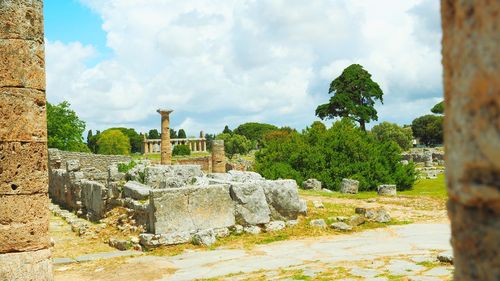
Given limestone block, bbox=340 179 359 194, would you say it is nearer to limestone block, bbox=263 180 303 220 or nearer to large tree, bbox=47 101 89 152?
limestone block, bbox=263 180 303 220

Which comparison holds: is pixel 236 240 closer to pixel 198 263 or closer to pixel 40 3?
pixel 198 263

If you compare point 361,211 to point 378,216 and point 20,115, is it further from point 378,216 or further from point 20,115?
point 20,115

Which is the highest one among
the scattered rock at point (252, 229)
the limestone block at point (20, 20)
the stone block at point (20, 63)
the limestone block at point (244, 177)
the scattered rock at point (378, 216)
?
the limestone block at point (20, 20)

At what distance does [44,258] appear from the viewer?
26.7ft

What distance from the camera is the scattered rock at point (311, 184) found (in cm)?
2452

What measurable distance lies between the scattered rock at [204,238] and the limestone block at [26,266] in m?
3.81

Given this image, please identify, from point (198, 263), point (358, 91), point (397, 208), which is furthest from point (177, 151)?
point (198, 263)

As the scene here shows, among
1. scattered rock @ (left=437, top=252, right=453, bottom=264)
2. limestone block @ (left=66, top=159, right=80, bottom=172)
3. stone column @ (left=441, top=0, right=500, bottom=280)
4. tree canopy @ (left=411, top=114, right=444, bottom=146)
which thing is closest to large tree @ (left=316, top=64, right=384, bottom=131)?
tree canopy @ (left=411, top=114, right=444, bottom=146)

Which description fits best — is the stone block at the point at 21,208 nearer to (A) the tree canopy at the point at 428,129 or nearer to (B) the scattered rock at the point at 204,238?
(B) the scattered rock at the point at 204,238

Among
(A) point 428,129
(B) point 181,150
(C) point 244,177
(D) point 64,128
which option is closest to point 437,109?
(A) point 428,129

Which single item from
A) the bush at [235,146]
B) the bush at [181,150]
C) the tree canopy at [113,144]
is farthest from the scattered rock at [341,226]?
the tree canopy at [113,144]

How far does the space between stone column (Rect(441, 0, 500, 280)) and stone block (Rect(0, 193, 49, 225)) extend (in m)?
7.39

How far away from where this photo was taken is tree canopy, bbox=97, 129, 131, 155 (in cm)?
7625

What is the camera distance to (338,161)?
88.3 feet
